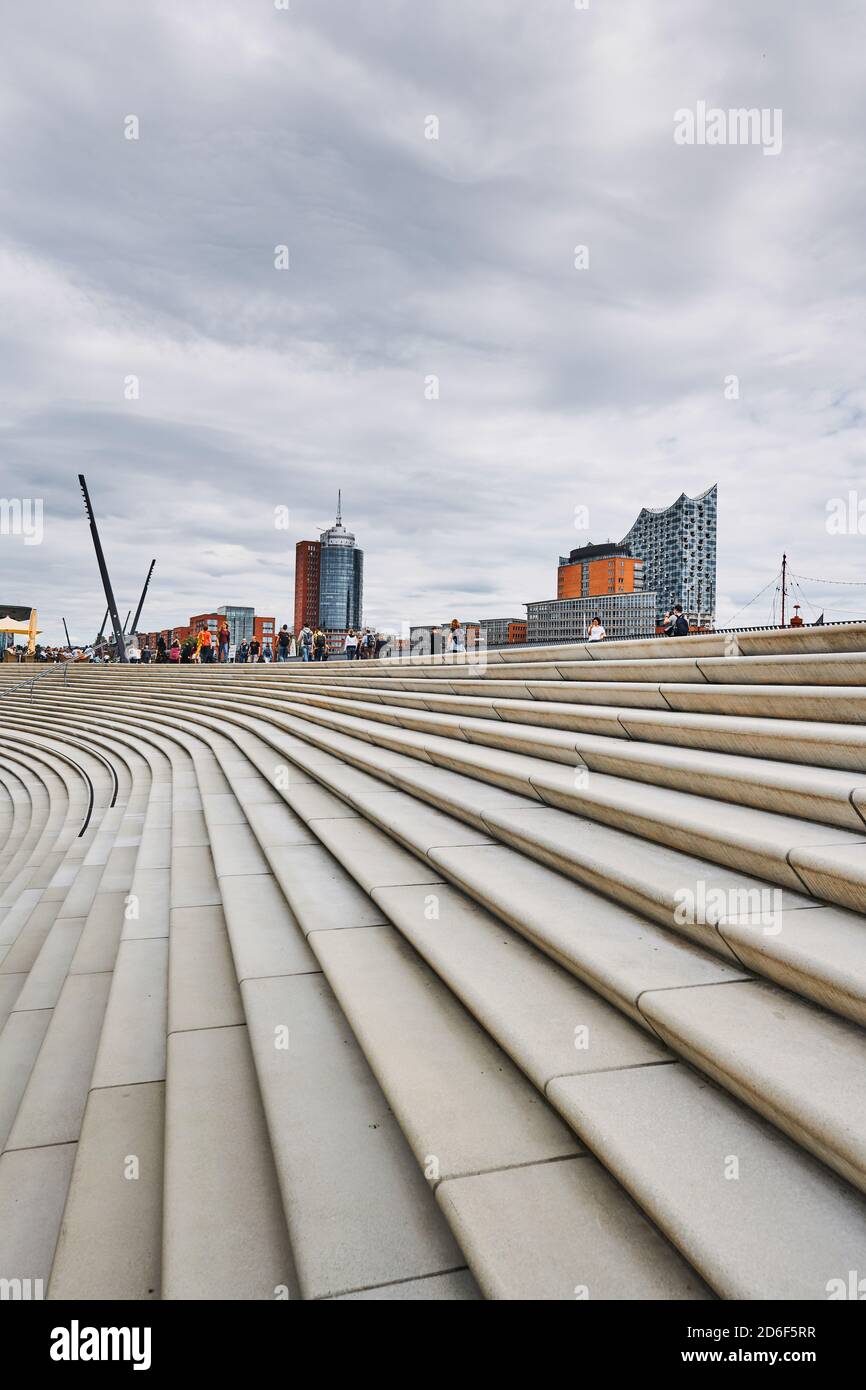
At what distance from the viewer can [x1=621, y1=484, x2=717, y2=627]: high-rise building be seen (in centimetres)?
7962

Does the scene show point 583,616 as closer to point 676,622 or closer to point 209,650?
point 676,622

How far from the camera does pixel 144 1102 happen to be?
2619 millimetres

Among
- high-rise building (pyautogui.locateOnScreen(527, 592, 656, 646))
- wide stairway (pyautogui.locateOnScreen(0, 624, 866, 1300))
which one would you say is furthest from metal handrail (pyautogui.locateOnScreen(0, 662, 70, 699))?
wide stairway (pyautogui.locateOnScreen(0, 624, 866, 1300))

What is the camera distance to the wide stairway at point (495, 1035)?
1606 millimetres

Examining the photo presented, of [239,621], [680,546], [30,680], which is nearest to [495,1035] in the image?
[30,680]

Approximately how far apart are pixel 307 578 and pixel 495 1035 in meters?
165

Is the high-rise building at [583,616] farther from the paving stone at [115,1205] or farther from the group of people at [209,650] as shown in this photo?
the paving stone at [115,1205]

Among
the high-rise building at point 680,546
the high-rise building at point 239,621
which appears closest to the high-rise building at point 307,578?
the high-rise building at point 239,621

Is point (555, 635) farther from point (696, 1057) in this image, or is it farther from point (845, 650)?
point (696, 1057)

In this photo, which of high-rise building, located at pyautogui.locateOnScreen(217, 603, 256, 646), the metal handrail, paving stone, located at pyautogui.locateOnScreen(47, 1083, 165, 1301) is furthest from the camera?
high-rise building, located at pyautogui.locateOnScreen(217, 603, 256, 646)

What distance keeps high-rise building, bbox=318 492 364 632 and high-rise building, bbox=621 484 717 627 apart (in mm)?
85408

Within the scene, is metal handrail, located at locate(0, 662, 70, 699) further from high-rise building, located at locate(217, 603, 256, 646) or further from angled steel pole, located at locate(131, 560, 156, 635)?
high-rise building, located at locate(217, 603, 256, 646)

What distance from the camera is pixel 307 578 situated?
534ft
